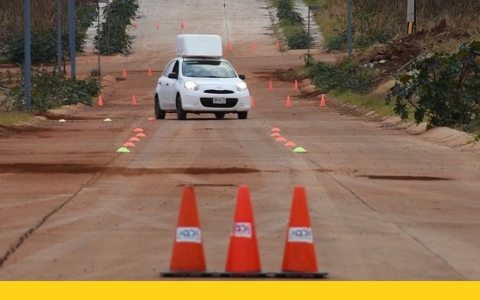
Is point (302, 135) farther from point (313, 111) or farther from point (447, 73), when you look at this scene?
point (313, 111)

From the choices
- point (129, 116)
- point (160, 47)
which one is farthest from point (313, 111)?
point (160, 47)

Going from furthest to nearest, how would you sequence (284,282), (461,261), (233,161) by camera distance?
(233,161) → (461,261) → (284,282)

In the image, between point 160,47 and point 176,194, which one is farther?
point 160,47

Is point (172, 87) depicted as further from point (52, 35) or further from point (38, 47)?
point (52, 35)

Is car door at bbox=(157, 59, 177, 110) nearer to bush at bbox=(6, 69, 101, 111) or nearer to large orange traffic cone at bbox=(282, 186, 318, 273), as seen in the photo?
bush at bbox=(6, 69, 101, 111)

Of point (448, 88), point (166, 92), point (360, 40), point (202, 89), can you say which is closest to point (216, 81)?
point (202, 89)

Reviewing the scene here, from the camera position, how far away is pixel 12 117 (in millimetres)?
31875

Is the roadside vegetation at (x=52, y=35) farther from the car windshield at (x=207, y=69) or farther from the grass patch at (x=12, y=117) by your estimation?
the car windshield at (x=207, y=69)

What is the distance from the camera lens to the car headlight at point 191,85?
31.6m

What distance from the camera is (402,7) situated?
72688 millimetres

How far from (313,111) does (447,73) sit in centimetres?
1259

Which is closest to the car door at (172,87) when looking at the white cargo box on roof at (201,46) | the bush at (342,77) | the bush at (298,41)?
the white cargo box on roof at (201,46)

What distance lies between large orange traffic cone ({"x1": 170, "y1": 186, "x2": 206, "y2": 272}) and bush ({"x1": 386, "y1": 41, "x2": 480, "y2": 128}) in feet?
57.3

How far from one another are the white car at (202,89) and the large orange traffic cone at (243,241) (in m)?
22.4
